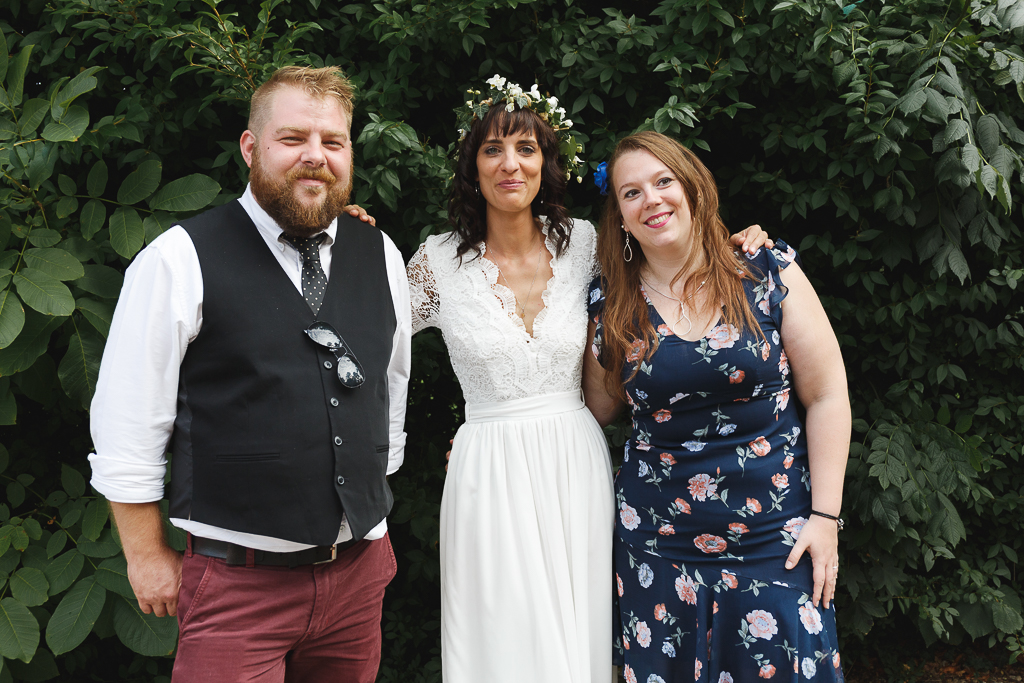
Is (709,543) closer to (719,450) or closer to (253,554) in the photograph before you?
(719,450)

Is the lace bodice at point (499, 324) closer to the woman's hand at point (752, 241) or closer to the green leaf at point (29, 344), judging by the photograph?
the woman's hand at point (752, 241)

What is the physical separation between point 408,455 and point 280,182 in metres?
1.68

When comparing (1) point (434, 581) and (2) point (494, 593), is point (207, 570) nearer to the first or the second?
(2) point (494, 593)

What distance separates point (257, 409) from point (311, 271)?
350 mm

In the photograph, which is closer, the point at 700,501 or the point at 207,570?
the point at 207,570

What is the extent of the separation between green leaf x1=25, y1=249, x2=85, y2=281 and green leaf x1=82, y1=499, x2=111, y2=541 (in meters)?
0.70

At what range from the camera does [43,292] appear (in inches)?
72.4

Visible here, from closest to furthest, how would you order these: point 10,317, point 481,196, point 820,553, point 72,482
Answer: point 10,317, point 820,553, point 72,482, point 481,196

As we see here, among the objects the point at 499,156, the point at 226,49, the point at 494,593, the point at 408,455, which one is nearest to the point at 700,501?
the point at 494,593

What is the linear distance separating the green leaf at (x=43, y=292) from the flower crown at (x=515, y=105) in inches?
49.5

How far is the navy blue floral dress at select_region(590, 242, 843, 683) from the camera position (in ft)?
6.18

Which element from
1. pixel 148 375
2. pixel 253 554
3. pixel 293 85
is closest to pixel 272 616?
pixel 253 554

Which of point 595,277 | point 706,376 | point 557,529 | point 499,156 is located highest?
point 499,156

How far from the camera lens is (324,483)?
5.28 ft
